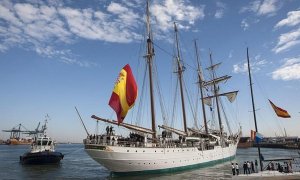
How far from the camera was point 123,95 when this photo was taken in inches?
1232

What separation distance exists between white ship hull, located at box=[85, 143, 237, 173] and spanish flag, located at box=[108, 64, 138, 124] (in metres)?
3.61

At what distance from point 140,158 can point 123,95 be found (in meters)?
7.52

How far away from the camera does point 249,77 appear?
104 feet

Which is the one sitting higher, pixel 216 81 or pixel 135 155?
pixel 216 81

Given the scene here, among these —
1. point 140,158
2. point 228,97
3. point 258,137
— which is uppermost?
point 228,97

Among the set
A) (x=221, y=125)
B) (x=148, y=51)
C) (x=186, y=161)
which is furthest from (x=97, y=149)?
(x=221, y=125)

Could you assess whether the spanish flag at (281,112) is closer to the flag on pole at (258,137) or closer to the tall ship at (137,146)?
the flag on pole at (258,137)

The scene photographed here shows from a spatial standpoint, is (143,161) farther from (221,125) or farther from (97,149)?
(221,125)

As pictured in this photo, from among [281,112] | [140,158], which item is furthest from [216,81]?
[140,158]

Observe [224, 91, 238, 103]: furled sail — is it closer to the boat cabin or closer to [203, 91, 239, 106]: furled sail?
[203, 91, 239, 106]: furled sail

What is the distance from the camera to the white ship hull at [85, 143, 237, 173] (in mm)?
30266

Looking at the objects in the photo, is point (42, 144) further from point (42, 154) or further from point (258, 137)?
point (258, 137)

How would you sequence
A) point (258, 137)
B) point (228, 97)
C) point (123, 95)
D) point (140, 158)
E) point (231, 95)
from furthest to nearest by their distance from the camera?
point (228, 97) → point (231, 95) → point (140, 158) → point (123, 95) → point (258, 137)

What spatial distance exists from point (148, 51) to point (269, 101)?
18.5 meters
